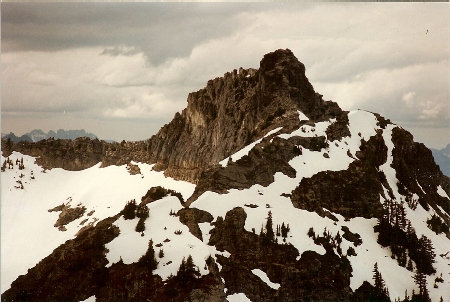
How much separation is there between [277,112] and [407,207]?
30966 mm

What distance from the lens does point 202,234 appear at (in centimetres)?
4850

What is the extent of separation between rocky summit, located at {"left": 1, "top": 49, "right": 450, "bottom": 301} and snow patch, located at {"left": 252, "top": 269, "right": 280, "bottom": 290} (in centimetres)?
15

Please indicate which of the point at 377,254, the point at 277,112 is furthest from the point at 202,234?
the point at 277,112

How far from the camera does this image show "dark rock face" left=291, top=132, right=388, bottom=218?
61.7 m

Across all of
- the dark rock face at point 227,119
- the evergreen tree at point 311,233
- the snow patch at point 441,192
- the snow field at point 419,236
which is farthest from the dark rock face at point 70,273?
the snow patch at point 441,192

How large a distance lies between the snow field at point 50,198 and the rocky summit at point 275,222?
1887 mm

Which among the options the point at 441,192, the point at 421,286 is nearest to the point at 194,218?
the point at 421,286

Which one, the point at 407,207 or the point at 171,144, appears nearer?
A: the point at 407,207

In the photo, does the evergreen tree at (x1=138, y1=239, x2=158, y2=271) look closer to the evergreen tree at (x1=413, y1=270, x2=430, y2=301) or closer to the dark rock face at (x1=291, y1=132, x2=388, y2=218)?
the dark rock face at (x1=291, y1=132, x2=388, y2=218)

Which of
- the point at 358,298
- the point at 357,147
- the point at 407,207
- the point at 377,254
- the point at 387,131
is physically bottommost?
the point at 358,298

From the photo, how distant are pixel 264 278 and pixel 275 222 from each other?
9.17 meters

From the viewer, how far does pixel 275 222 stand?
53.6 meters

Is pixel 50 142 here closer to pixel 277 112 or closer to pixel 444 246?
pixel 277 112

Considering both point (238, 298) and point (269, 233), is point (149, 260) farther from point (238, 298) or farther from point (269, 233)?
point (269, 233)
